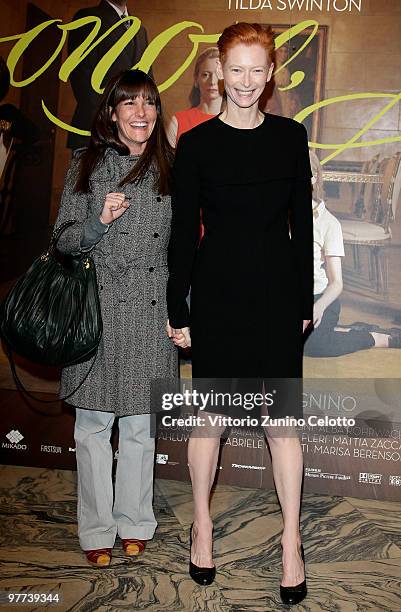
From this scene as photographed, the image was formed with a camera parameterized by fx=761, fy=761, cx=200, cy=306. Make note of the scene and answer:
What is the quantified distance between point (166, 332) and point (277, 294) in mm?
462

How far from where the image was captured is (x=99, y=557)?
8.41 ft

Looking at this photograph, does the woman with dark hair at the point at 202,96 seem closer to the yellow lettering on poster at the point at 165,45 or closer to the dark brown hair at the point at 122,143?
the yellow lettering on poster at the point at 165,45

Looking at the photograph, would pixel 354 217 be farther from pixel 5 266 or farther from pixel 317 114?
pixel 5 266

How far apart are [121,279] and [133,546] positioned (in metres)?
0.93

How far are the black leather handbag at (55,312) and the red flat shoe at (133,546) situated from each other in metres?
0.69

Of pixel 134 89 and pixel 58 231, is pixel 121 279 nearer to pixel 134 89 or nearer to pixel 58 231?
pixel 58 231

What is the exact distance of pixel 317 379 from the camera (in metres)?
3.28

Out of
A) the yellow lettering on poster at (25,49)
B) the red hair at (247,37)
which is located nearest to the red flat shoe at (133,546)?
the red hair at (247,37)

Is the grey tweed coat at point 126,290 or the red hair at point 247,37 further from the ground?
the red hair at point 247,37

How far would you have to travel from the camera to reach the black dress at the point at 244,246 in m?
2.31

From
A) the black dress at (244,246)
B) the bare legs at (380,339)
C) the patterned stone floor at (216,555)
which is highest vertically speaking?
the black dress at (244,246)

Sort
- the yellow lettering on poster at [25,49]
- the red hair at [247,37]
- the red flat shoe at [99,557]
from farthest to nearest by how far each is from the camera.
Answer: the yellow lettering on poster at [25,49]
the red flat shoe at [99,557]
the red hair at [247,37]

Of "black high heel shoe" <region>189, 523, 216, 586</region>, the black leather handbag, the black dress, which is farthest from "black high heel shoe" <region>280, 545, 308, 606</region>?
the black leather handbag

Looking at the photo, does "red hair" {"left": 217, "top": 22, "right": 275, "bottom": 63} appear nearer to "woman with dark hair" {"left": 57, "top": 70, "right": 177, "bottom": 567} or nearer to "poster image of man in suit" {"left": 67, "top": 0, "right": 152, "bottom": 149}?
"woman with dark hair" {"left": 57, "top": 70, "right": 177, "bottom": 567}
